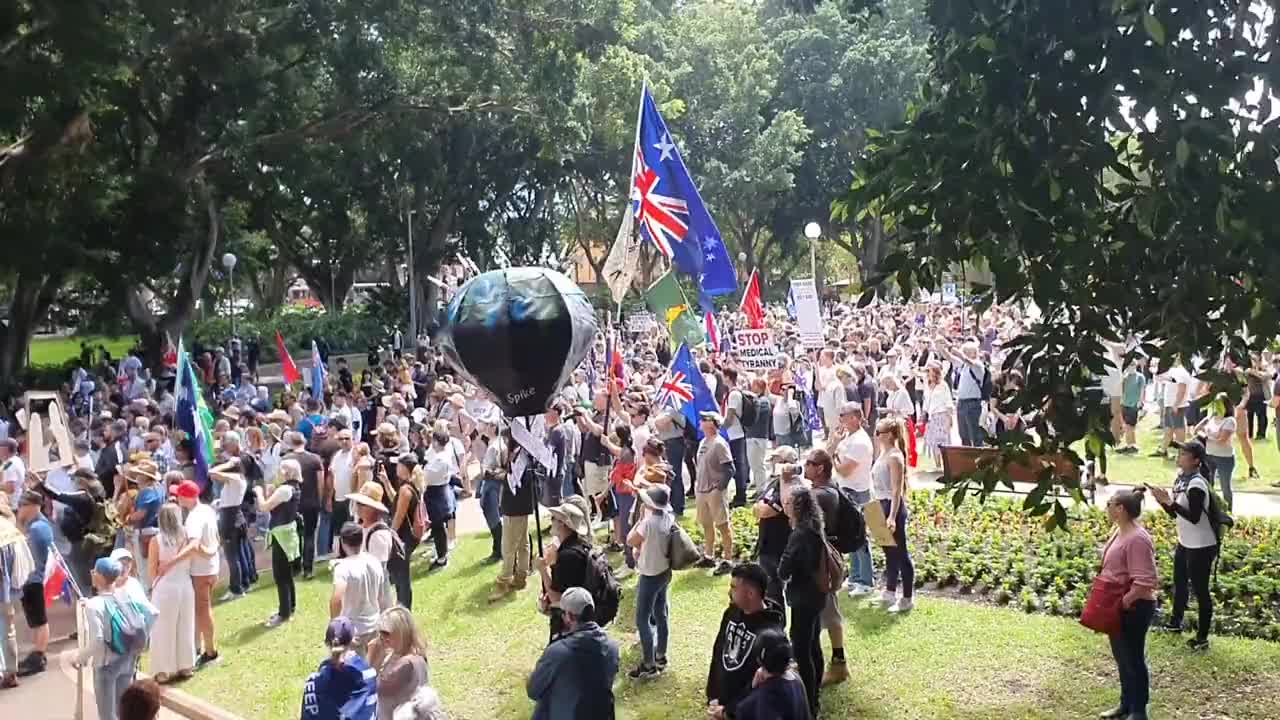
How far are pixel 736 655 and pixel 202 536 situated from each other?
5.73 m

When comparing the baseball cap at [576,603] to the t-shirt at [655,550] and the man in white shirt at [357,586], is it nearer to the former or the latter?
the man in white shirt at [357,586]

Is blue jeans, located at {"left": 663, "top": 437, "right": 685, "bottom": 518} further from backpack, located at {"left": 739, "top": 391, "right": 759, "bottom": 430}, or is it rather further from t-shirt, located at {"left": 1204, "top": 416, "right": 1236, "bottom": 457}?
t-shirt, located at {"left": 1204, "top": 416, "right": 1236, "bottom": 457}

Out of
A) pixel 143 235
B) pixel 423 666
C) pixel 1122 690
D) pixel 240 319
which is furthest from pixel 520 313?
pixel 240 319

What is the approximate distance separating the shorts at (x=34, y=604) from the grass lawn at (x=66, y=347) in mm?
41765

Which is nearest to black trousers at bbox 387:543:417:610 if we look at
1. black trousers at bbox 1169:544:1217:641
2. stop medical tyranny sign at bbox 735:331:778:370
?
black trousers at bbox 1169:544:1217:641

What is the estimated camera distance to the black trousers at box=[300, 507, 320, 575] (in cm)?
1337

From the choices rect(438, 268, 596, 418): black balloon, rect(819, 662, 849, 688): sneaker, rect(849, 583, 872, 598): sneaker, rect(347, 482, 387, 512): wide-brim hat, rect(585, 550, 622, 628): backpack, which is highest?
rect(438, 268, 596, 418): black balloon

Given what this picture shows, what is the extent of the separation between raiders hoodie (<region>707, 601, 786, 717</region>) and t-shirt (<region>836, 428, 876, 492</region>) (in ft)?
13.4

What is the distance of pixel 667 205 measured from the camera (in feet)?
42.0

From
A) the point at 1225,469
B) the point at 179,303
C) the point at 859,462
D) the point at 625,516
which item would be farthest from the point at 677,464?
the point at 179,303

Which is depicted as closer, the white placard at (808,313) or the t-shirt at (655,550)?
the t-shirt at (655,550)

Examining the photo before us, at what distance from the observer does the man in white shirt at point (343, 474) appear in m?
13.3

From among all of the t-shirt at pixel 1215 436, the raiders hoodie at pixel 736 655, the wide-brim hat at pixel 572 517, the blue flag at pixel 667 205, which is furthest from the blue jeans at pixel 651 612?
the t-shirt at pixel 1215 436

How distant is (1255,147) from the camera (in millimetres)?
5742
